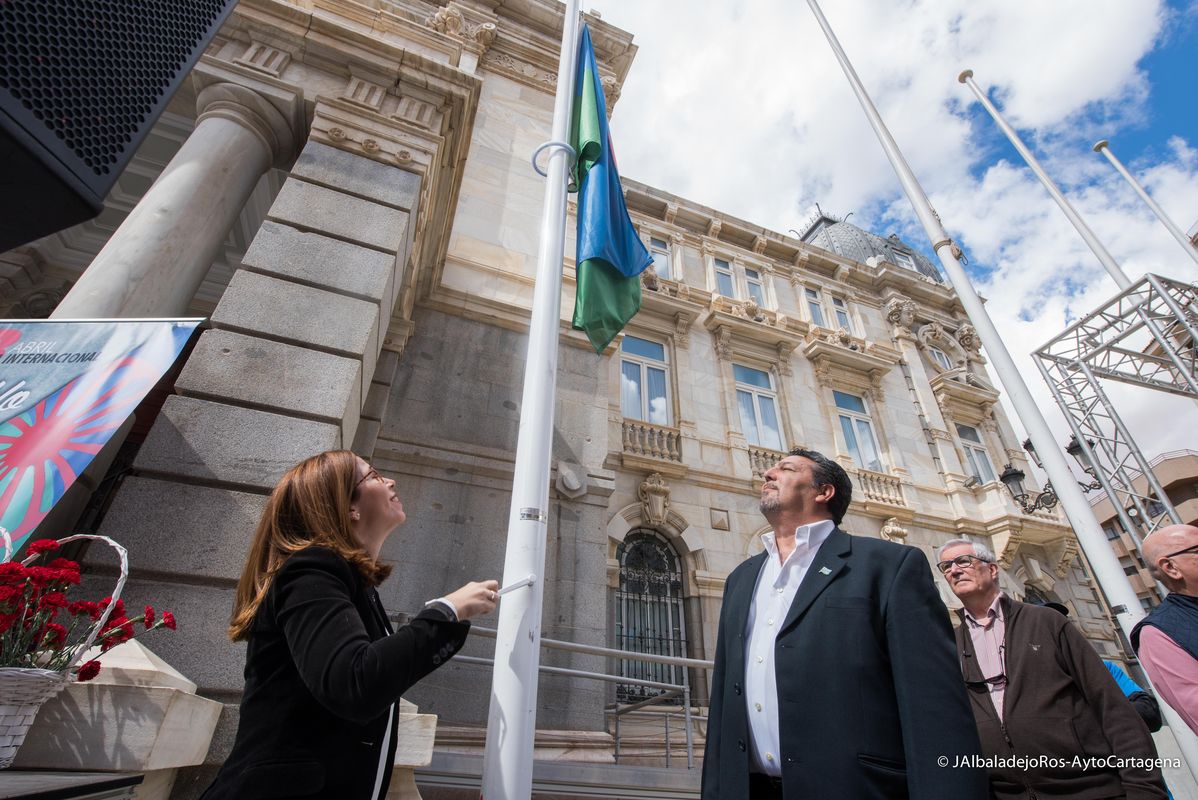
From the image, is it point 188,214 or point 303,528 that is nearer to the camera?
point 303,528

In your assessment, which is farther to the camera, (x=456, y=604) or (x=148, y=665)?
(x=148, y=665)

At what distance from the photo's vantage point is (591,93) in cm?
469

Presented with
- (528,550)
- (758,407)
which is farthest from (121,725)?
(758,407)

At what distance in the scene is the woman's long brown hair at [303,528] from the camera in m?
1.59

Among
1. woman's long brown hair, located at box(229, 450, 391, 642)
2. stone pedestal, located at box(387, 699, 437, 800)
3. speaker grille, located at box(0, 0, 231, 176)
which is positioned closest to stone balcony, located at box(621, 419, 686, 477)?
stone pedestal, located at box(387, 699, 437, 800)

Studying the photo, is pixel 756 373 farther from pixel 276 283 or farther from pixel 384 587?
pixel 276 283

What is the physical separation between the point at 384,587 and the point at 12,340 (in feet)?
12.9

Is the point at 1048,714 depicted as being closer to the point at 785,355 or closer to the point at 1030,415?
the point at 1030,415

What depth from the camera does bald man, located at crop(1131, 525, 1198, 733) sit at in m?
2.41

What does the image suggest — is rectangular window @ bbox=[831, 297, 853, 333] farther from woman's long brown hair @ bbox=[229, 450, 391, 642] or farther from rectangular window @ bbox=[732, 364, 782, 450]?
woman's long brown hair @ bbox=[229, 450, 391, 642]

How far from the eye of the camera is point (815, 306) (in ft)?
57.0

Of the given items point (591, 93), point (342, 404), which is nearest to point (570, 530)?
point (342, 404)

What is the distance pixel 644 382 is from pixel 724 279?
544 centimetres

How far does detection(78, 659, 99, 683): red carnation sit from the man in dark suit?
2.20 metres
